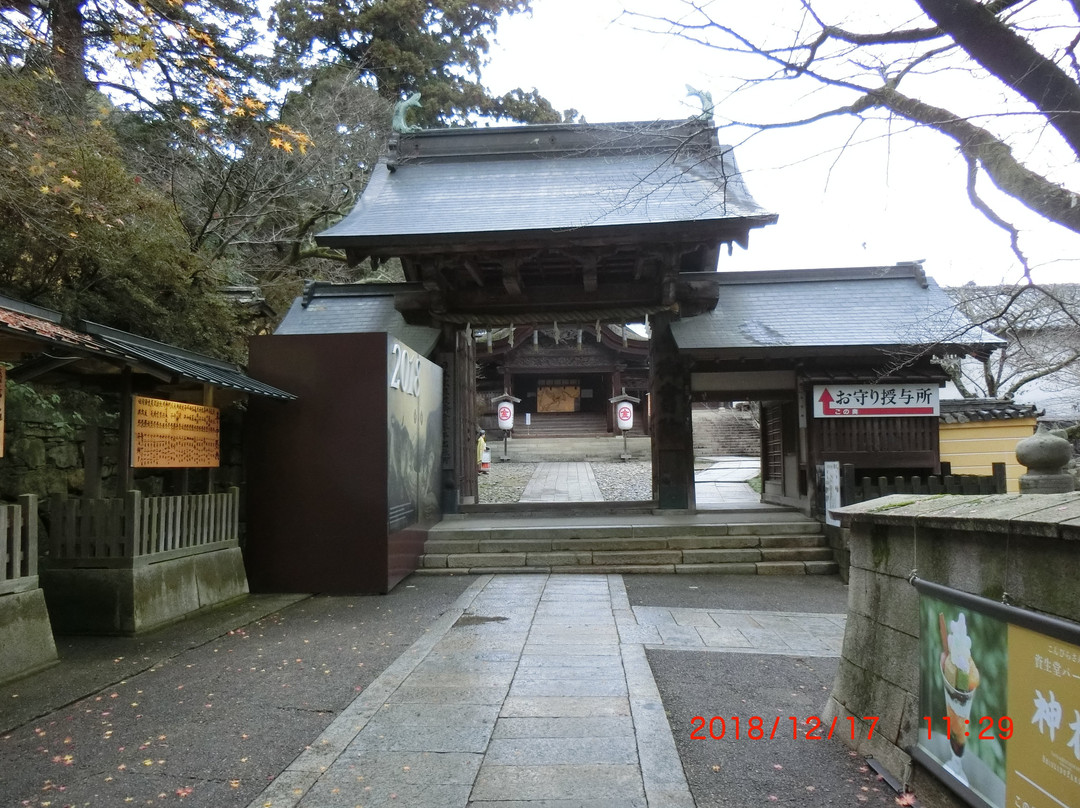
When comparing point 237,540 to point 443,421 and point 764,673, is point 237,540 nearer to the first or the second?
point 443,421

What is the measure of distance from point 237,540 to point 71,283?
400 cm

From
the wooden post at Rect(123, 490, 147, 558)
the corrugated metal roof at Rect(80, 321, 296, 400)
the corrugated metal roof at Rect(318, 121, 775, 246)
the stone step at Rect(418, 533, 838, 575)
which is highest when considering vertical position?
the corrugated metal roof at Rect(318, 121, 775, 246)

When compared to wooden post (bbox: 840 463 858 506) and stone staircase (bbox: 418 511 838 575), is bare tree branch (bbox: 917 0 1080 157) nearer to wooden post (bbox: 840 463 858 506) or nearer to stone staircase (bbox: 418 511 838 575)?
wooden post (bbox: 840 463 858 506)

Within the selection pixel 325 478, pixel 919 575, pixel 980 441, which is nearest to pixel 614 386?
pixel 980 441

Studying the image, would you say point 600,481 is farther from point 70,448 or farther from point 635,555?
point 70,448

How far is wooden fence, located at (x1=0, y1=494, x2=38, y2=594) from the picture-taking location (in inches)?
175

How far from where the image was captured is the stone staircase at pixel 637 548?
331 inches

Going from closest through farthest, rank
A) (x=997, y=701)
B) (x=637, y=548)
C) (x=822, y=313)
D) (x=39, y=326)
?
(x=997, y=701) < (x=39, y=326) < (x=637, y=548) < (x=822, y=313)

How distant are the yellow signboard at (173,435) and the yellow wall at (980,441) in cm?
1150

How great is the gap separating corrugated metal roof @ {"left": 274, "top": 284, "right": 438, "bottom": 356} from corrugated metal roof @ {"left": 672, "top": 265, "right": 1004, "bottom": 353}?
4007 mm

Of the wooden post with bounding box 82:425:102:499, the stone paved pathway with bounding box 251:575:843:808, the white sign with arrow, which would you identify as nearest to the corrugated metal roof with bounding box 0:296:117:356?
the wooden post with bounding box 82:425:102:499

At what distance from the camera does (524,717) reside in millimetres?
3689
